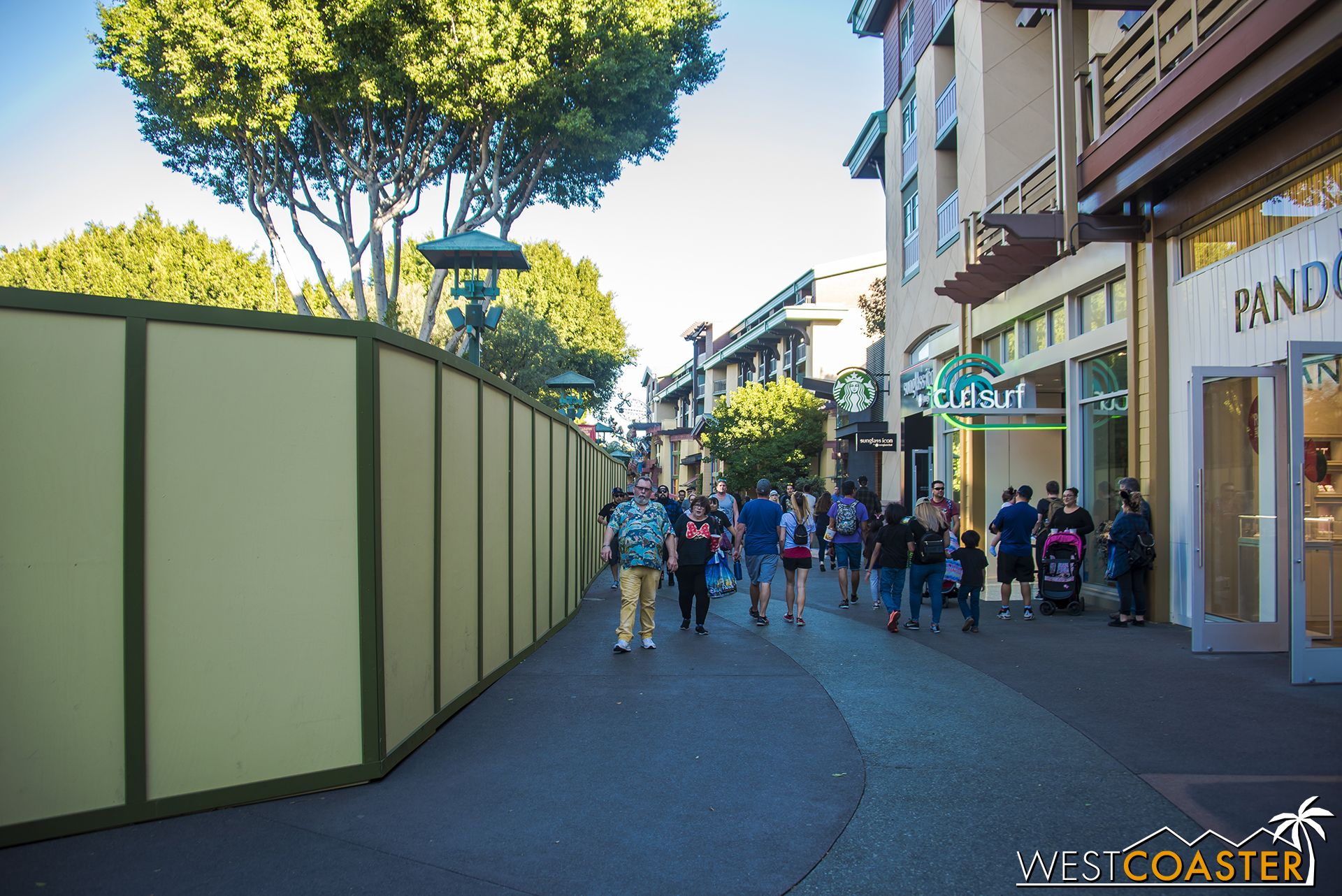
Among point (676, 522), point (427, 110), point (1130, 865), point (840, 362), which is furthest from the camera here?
point (840, 362)

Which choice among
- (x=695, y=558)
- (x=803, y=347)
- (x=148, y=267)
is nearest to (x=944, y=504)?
(x=695, y=558)

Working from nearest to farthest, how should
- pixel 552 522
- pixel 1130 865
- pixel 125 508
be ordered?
pixel 1130 865 → pixel 125 508 → pixel 552 522

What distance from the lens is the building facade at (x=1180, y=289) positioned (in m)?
7.64

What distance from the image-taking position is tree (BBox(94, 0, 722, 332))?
1533cm

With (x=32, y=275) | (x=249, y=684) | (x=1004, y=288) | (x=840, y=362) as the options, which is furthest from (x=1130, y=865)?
(x=840, y=362)

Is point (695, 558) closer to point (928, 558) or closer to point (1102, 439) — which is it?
point (928, 558)

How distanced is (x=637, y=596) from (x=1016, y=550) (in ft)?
17.1

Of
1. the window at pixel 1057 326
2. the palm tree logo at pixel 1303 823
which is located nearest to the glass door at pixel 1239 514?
the palm tree logo at pixel 1303 823

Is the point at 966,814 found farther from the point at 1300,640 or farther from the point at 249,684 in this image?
the point at 1300,640

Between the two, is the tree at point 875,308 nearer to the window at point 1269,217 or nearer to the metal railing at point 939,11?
the metal railing at point 939,11

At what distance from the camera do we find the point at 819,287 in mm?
40812

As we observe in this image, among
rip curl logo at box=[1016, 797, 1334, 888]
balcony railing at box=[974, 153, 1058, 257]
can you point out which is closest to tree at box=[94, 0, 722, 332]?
balcony railing at box=[974, 153, 1058, 257]

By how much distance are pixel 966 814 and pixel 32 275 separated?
32046 millimetres

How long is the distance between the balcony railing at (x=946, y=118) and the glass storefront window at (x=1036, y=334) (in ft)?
21.4
